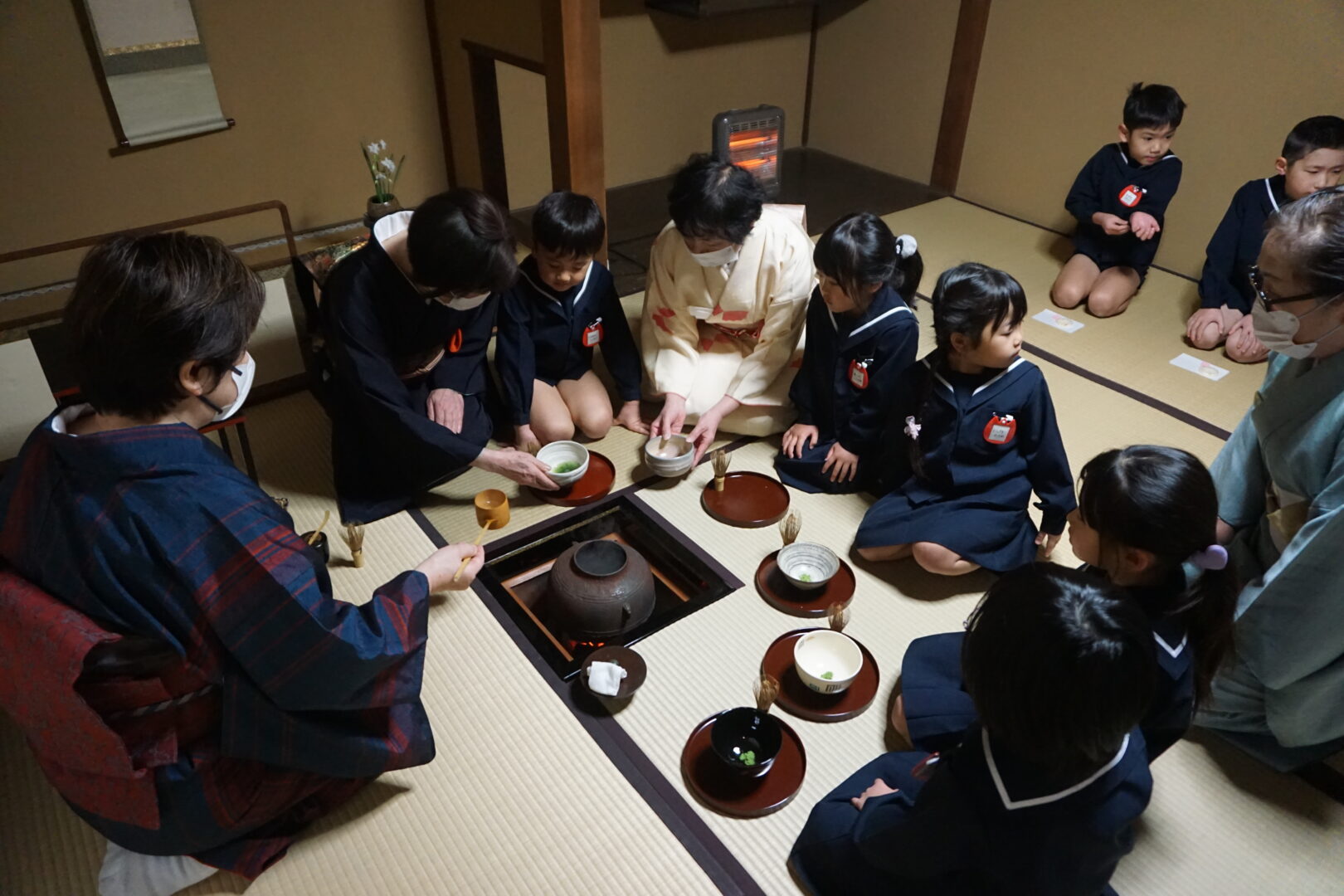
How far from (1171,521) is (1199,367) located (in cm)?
246

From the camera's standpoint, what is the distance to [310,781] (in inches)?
72.6

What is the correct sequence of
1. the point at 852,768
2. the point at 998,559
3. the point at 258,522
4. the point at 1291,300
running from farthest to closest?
1. the point at 998,559
2. the point at 852,768
3. the point at 1291,300
4. the point at 258,522

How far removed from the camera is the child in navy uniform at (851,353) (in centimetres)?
264

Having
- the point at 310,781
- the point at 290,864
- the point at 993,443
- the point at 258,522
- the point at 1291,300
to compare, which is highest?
the point at 1291,300

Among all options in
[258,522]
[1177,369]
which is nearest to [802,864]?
[258,522]

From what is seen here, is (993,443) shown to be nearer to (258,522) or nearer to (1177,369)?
(1177,369)

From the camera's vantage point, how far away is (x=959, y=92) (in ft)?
17.0

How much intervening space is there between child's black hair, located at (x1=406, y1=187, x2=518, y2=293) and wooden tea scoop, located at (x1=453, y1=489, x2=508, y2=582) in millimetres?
688

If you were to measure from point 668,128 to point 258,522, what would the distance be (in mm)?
4625

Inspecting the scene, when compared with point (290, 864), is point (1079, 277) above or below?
above

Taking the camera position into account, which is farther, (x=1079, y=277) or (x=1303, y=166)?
(x=1079, y=277)

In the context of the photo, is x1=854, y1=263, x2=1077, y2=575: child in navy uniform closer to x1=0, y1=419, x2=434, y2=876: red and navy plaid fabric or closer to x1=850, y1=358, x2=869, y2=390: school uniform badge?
x1=850, y1=358, x2=869, y2=390: school uniform badge

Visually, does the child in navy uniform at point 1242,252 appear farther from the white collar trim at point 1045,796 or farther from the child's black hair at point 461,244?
the child's black hair at point 461,244

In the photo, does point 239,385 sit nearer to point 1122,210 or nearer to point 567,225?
Answer: point 567,225
